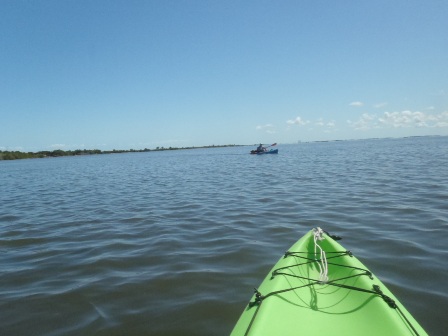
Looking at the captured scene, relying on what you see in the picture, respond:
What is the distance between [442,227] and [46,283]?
9.92 metres

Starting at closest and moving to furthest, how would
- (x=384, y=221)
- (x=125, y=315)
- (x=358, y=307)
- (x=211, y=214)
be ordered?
(x=358, y=307) → (x=125, y=315) → (x=384, y=221) → (x=211, y=214)

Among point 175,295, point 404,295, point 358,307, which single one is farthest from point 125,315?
point 404,295

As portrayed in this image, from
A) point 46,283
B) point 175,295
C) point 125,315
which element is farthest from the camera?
point 46,283

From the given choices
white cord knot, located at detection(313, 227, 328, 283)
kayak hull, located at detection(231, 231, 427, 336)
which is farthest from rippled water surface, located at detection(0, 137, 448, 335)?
white cord knot, located at detection(313, 227, 328, 283)

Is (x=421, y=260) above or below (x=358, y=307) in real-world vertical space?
below

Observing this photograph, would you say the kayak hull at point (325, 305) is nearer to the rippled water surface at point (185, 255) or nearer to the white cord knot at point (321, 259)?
the white cord knot at point (321, 259)

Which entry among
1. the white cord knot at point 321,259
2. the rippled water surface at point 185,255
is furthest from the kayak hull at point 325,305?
the rippled water surface at point 185,255

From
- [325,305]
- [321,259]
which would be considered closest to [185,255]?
[321,259]

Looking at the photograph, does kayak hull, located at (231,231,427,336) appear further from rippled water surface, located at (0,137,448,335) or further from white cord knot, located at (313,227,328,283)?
rippled water surface, located at (0,137,448,335)

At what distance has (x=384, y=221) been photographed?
9039mm

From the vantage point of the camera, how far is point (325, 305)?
13.4 feet

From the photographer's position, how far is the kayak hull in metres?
3.35

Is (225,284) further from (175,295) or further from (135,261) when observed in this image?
(135,261)

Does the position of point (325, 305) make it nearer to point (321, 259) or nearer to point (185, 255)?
point (321, 259)
